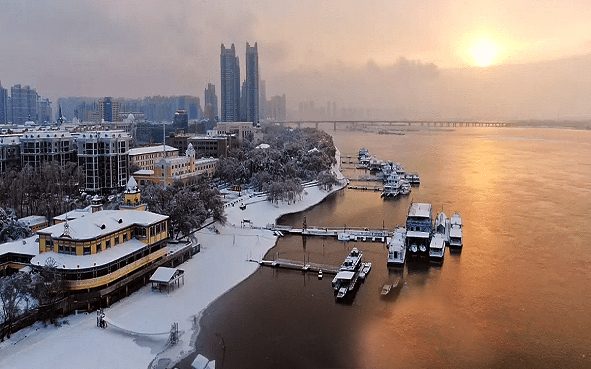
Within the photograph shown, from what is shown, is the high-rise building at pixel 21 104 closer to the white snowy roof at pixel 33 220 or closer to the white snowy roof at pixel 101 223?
the white snowy roof at pixel 33 220

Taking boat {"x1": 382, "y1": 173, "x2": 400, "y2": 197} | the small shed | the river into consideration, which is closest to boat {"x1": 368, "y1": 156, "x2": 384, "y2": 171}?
boat {"x1": 382, "y1": 173, "x2": 400, "y2": 197}

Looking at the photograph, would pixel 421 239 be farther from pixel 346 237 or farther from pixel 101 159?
pixel 101 159

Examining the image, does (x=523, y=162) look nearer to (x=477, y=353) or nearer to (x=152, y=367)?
(x=477, y=353)

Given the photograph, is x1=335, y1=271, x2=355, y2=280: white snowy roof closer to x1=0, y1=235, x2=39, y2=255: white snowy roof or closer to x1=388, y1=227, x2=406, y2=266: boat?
x1=388, y1=227, x2=406, y2=266: boat

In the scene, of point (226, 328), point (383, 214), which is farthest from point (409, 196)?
point (226, 328)

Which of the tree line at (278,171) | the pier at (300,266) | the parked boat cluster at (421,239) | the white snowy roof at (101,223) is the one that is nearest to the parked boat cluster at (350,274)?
the pier at (300,266)

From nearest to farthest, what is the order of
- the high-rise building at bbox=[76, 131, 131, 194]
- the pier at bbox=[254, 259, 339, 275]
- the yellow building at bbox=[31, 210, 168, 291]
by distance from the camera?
the yellow building at bbox=[31, 210, 168, 291], the pier at bbox=[254, 259, 339, 275], the high-rise building at bbox=[76, 131, 131, 194]

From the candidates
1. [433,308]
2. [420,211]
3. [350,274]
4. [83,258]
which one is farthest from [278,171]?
A: [83,258]
